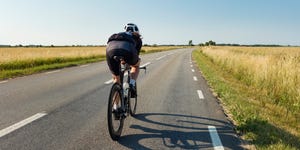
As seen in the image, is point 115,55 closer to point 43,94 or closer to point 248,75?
point 43,94

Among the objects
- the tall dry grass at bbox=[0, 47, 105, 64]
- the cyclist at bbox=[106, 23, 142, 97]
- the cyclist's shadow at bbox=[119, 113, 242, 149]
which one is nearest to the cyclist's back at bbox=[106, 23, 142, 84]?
the cyclist at bbox=[106, 23, 142, 97]

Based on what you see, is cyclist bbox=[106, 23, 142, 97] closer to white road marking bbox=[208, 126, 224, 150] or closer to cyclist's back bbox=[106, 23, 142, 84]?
cyclist's back bbox=[106, 23, 142, 84]

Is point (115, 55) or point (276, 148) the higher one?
point (115, 55)

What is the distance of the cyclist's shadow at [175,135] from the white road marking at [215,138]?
2.5 inches

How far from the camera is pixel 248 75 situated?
44.1 ft

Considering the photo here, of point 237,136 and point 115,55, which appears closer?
point 115,55

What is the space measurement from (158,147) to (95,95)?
447 centimetres

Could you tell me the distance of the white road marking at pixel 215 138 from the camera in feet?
14.8

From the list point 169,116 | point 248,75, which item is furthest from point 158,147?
point 248,75

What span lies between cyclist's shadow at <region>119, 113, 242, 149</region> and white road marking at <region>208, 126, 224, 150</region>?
6 cm

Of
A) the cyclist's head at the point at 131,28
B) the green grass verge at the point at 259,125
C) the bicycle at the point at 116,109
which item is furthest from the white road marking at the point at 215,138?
the cyclist's head at the point at 131,28

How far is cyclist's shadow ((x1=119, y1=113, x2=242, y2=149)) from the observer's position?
4.52 m

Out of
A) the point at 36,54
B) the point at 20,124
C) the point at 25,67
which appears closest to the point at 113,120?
the point at 20,124

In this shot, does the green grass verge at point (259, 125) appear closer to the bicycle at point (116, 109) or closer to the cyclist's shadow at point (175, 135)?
the cyclist's shadow at point (175, 135)
